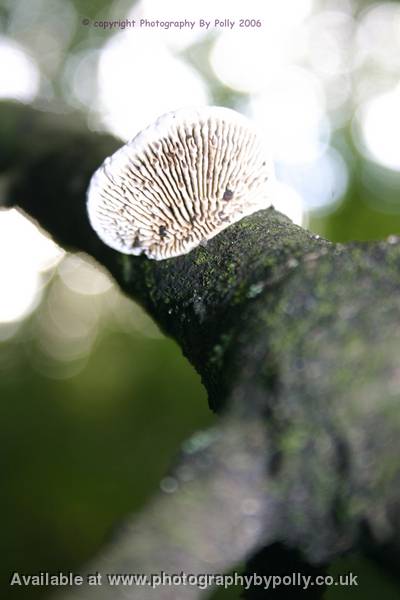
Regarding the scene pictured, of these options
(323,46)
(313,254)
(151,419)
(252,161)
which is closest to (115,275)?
(252,161)

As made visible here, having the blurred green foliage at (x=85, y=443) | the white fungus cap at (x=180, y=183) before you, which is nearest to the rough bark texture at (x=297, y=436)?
the white fungus cap at (x=180, y=183)

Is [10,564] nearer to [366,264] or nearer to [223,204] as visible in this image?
[223,204]

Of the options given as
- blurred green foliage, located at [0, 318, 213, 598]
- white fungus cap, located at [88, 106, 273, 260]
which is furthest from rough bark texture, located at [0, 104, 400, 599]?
blurred green foliage, located at [0, 318, 213, 598]

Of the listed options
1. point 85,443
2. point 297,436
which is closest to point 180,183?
point 297,436

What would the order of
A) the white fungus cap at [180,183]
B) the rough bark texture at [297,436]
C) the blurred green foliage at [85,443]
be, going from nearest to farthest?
the rough bark texture at [297,436]
the white fungus cap at [180,183]
the blurred green foliage at [85,443]

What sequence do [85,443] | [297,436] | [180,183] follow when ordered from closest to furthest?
[297,436] < [180,183] < [85,443]

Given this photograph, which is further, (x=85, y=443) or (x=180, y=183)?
(x=85, y=443)

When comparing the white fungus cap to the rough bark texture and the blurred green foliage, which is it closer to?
the rough bark texture

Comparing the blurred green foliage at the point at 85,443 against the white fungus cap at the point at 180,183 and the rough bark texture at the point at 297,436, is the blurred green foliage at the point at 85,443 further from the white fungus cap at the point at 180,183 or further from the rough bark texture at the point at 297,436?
the rough bark texture at the point at 297,436

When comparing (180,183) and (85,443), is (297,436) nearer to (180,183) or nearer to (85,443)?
(180,183)
